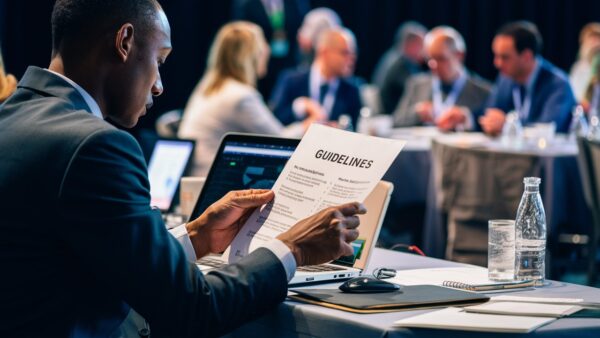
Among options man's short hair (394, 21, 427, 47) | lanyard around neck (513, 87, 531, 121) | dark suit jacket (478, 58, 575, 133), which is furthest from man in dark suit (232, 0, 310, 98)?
dark suit jacket (478, 58, 575, 133)

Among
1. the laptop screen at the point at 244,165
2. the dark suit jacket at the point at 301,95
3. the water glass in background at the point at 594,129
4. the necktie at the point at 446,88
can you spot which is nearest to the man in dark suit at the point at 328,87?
the dark suit jacket at the point at 301,95

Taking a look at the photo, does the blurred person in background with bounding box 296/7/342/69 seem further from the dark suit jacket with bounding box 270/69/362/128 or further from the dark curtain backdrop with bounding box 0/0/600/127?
the dark suit jacket with bounding box 270/69/362/128

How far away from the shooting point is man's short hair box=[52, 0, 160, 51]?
1755mm

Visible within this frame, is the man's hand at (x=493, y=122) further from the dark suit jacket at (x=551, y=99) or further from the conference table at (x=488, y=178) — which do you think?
the dark suit jacket at (x=551, y=99)

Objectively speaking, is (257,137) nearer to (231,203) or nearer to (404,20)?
(231,203)

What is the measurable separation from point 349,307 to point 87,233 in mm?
539

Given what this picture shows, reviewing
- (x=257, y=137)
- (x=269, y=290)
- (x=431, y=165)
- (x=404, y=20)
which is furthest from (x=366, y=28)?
(x=269, y=290)

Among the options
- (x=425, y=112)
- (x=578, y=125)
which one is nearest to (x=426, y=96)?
(x=425, y=112)

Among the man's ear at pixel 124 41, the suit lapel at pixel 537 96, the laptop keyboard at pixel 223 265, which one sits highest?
the man's ear at pixel 124 41

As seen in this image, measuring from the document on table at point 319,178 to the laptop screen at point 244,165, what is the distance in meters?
0.21

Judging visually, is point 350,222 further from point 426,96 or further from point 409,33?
point 409,33

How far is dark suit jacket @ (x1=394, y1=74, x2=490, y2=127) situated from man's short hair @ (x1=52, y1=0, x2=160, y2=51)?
220 inches

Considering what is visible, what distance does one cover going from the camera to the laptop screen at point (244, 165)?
7.72 ft

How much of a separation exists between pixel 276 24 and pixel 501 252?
25.6ft
